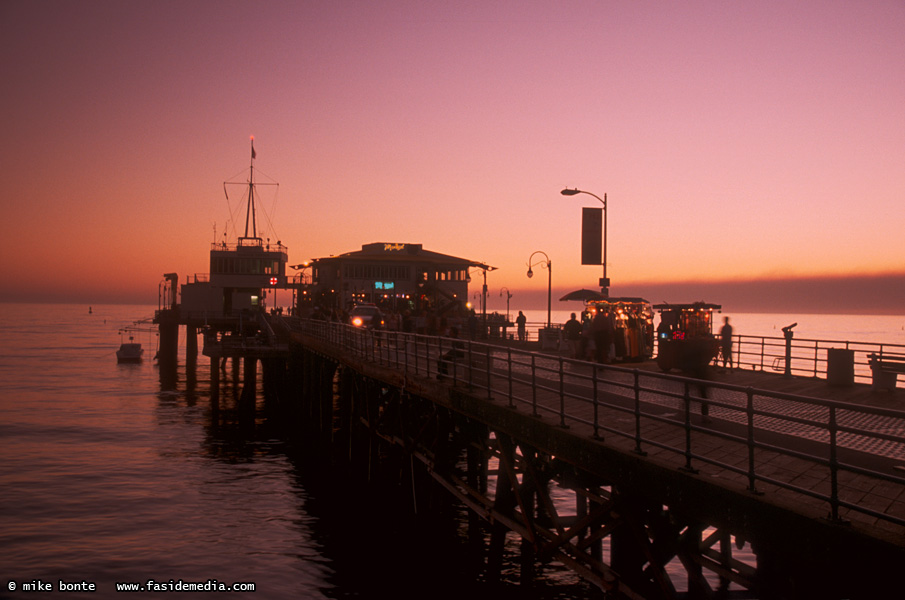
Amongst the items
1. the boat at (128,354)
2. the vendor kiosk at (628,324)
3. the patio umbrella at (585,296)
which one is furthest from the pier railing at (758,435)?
the boat at (128,354)

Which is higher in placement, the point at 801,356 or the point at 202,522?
the point at 801,356

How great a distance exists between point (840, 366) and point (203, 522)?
52.4ft

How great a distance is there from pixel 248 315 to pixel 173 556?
1789 inches

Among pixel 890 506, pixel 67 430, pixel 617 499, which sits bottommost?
pixel 67 430

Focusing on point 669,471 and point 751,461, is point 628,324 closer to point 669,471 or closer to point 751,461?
point 669,471

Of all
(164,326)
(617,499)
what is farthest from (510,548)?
(164,326)

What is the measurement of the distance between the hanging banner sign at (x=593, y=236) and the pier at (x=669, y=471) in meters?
7.57

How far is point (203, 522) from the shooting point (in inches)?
688

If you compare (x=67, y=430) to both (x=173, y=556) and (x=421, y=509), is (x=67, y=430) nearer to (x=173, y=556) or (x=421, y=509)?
(x=173, y=556)

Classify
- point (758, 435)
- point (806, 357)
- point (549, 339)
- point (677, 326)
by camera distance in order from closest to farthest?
point (758, 435)
point (677, 326)
point (806, 357)
point (549, 339)

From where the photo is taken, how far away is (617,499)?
7.91 metres

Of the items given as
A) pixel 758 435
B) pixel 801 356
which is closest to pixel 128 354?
pixel 801 356

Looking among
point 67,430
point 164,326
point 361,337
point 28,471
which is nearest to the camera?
point 361,337

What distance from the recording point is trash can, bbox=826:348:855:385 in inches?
609
